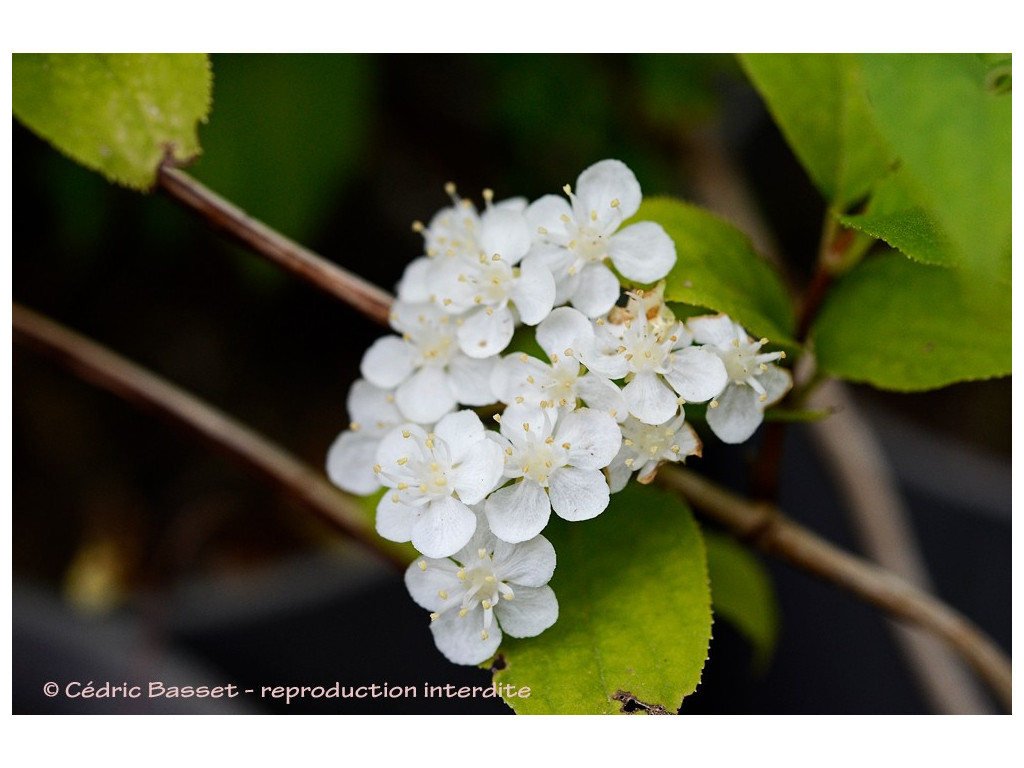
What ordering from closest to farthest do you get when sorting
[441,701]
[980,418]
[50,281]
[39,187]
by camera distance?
[441,701] < [39,187] < [50,281] < [980,418]

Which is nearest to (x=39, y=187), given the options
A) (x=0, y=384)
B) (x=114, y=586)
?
(x=0, y=384)

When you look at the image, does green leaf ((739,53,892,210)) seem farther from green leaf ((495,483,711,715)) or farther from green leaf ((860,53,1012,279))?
green leaf ((495,483,711,715))

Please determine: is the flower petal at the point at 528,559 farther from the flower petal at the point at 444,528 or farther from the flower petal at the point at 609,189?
the flower petal at the point at 609,189

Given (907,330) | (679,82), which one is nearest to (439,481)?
(907,330)
